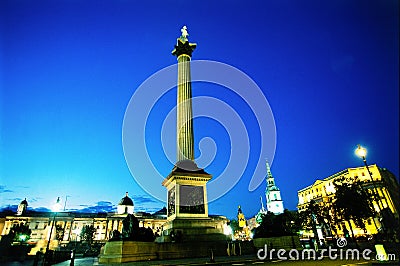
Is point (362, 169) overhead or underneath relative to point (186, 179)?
overhead

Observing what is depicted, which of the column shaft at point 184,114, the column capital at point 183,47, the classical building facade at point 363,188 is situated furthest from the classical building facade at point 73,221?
the column capital at point 183,47

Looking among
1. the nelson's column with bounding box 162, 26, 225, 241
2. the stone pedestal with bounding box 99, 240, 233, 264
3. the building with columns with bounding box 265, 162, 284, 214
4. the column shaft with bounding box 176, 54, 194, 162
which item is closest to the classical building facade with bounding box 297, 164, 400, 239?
the building with columns with bounding box 265, 162, 284, 214

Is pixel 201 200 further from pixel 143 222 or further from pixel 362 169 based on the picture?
pixel 143 222

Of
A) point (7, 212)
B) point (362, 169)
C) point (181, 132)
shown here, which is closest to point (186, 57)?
point (181, 132)

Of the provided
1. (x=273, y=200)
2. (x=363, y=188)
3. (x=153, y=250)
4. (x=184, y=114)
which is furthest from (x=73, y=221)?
(x=363, y=188)

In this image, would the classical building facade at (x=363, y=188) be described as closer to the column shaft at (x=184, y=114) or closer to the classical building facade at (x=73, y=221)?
the column shaft at (x=184, y=114)

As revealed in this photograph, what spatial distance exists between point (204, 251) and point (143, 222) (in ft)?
223

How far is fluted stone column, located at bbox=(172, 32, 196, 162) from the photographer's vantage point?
25.6 metres

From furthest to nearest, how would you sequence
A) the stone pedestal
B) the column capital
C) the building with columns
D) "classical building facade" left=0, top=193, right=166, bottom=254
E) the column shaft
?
1. the building with columns
2. "classical building facade" left=0, top=193, right=166, bottom=254
3. the column capital
4. the column shaft
5. the stone pedestal

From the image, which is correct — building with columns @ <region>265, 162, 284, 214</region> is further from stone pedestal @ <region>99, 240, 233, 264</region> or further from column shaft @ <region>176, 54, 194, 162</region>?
stone pedestal @ <region>99, 240, 233, 264</region>

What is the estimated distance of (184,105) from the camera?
2794cm

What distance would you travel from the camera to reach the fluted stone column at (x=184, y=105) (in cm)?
2561

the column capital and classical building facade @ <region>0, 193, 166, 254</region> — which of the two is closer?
the column capital

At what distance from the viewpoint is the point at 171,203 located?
21.8m
